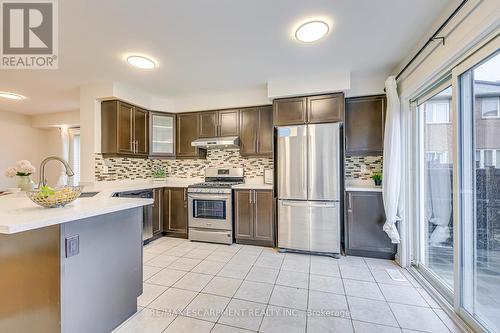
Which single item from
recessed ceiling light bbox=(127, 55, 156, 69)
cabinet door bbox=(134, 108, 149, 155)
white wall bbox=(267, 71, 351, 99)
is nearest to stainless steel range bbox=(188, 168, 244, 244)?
cabinet door bbox=(134, 108, 149, 155)

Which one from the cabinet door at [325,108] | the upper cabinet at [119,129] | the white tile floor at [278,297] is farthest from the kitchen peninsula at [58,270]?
the cabinet door at [325,108]

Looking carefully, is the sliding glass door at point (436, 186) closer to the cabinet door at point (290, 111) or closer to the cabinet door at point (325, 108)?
the cabinet door at point (325, 108)

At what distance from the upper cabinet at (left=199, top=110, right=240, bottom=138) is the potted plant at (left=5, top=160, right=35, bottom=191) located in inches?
91.1

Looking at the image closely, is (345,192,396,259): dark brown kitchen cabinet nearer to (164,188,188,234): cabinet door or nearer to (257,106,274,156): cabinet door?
(257,106,274,156): cabinet door

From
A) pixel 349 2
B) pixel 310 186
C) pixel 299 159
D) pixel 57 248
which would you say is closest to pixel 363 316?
pixel 310 186

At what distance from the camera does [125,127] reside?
345 centimetres

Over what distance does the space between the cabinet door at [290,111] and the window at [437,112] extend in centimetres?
140

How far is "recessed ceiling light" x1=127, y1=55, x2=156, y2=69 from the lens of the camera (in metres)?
2.54

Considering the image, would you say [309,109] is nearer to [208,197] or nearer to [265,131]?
[265,131]

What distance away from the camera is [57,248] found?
1.27 metres

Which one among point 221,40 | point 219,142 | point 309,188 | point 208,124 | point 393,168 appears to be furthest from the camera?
point 208,124

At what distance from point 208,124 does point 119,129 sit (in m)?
1.42

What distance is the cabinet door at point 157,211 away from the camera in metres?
3.68

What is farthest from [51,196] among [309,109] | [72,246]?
[309,109]
